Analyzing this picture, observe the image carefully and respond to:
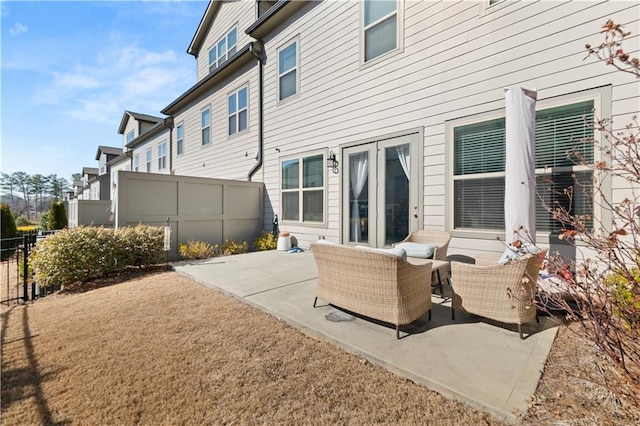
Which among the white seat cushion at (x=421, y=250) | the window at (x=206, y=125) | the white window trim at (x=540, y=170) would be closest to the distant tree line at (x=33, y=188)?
the window at (x=206, y=125)

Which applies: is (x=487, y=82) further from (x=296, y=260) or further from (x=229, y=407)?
(x=229, y=407)

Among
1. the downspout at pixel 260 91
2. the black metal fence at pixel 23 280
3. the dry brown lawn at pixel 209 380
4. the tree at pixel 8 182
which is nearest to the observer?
the dry brown lawn at pixel 209 380

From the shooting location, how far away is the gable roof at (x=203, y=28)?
11402mm

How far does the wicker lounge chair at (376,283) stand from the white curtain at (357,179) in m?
3.08

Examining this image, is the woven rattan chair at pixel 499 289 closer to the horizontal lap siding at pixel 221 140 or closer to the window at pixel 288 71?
the window at pixel 288 71

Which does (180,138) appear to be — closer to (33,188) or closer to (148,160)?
Result: (148,160)

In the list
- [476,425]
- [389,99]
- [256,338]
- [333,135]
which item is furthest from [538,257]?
[333,135]

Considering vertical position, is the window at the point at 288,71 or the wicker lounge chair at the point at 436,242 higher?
the window at the point at 288,71

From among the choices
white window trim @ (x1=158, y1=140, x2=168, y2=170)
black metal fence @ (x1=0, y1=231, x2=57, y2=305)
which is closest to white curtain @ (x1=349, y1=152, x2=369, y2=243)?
black metal fence @ (x1=0, y1=231, x2=57, y2=305)

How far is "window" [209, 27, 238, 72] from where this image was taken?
10.7 meters

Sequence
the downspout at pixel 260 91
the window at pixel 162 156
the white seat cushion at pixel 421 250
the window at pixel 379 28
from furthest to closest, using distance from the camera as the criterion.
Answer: the window at pixel 162 156 → the downspout at pixel 260 91 → the window at pixel 379 28 → the white seat cushion at pixel 421 250

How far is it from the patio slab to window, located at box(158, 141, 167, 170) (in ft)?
40.7

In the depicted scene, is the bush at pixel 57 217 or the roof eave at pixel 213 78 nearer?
the roof eave at pixel 213 78

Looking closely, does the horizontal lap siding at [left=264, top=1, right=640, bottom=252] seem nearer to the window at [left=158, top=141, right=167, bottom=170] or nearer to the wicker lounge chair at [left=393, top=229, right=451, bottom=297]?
the wicker lounge chair at [left=393, top=229, right=451, bottom=297]
